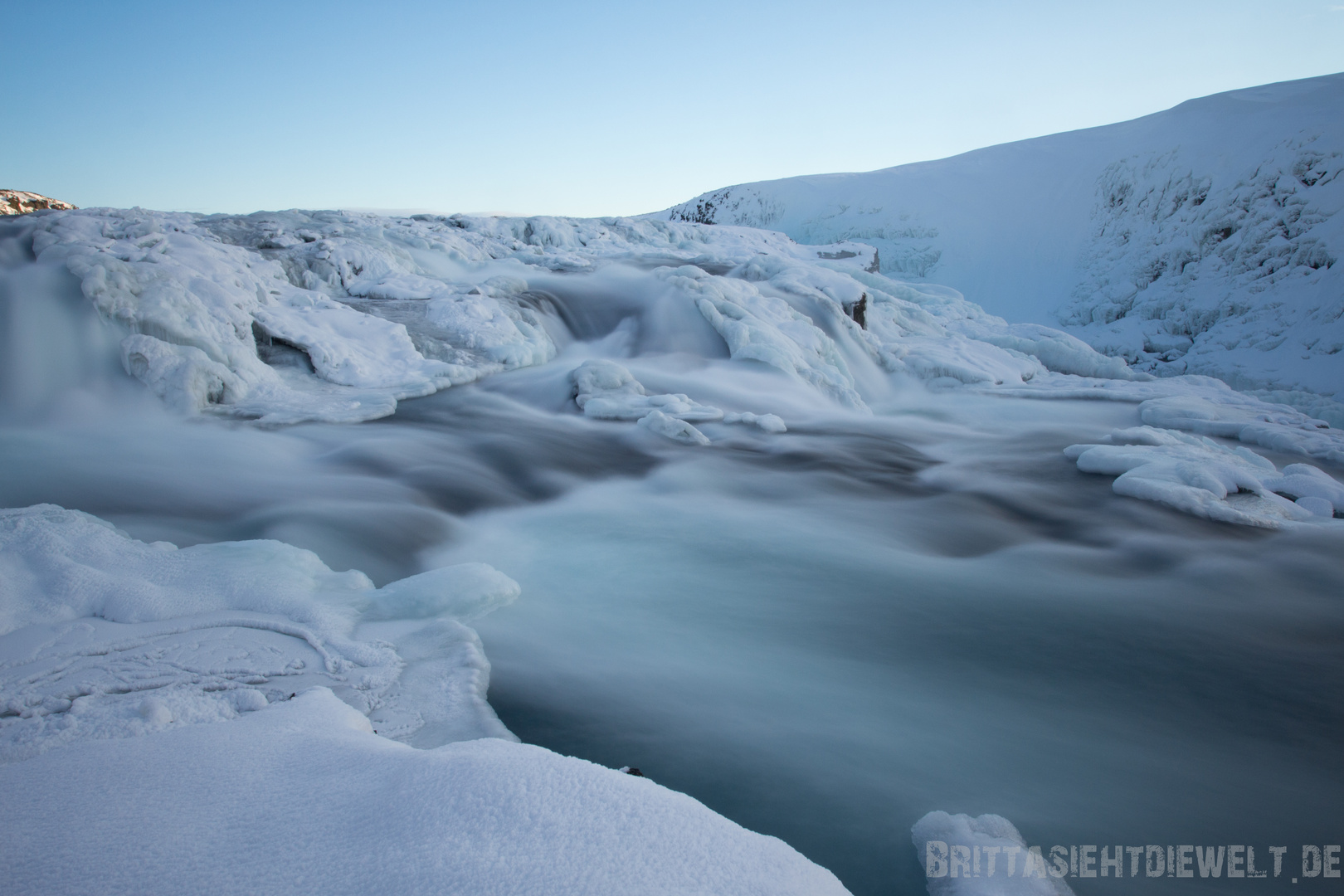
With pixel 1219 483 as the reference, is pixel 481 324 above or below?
above

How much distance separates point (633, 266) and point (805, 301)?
3.19 meters

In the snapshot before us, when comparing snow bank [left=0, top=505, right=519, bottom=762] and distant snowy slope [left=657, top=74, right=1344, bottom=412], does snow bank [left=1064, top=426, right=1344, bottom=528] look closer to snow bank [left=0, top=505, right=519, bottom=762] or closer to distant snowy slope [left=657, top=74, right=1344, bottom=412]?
snow bank [left=0, top=505, right=519, bottom=762]

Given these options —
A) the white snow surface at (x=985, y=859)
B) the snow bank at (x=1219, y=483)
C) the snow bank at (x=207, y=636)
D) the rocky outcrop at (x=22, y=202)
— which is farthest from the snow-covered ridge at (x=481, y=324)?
the rocky outcrop at (x=22, y=202)

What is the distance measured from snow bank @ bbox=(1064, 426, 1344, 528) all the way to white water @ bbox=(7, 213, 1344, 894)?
0.63 ft

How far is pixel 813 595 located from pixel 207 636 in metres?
2.50

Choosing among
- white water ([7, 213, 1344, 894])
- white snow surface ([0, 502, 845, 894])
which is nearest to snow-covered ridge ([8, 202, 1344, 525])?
white water ([7, 213, 1344, 894])

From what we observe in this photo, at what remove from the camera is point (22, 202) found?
1202 cm

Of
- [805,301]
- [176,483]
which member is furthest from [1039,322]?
[176,483]

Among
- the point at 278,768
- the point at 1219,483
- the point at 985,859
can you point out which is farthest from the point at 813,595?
the point at 1219,483

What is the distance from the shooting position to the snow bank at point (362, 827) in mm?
1088

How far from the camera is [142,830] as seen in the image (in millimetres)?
1196

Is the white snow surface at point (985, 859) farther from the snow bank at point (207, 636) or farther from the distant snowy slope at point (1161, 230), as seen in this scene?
the distant snowy slope at point (1161, 230)

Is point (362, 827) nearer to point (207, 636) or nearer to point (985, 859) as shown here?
point (207, 636)

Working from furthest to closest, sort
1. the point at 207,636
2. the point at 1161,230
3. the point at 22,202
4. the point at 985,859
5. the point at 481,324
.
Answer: the point at 1161,230
the point at 22,202
the point at 481,324
the point at 207,636
the point at 985,859
